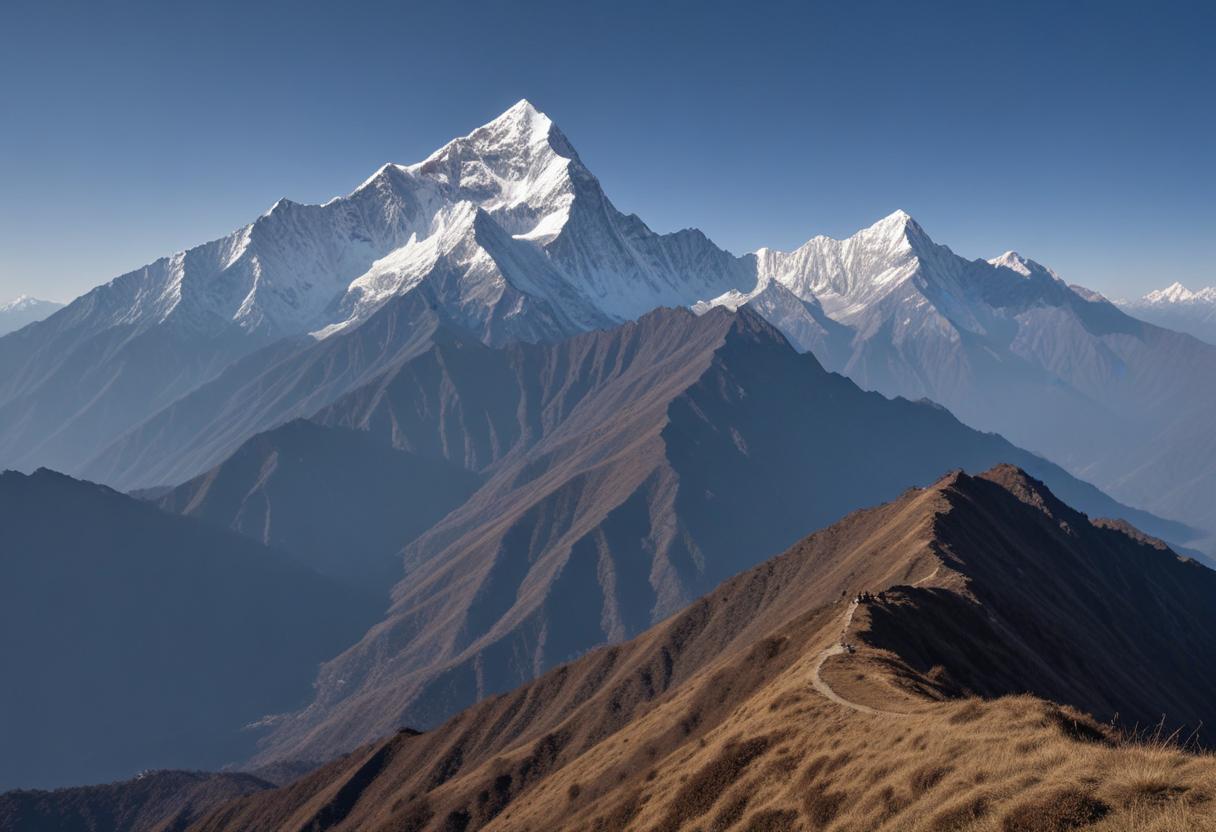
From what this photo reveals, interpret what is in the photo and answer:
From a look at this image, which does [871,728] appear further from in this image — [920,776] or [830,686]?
[830,686]

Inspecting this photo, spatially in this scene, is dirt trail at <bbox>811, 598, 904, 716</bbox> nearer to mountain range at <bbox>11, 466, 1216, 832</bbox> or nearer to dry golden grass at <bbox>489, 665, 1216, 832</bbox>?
mountain range at <bbox>11, 466, 1216, 832</bbox>

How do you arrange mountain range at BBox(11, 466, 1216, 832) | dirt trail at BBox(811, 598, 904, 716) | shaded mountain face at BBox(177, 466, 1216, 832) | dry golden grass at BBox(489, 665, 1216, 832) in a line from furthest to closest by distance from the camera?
1. dirt trail at BBox(811, 598, 904, 716)
2. shaded mountain face at BBox(177, 466, 1216, 832)
3. mountain range at BBox(11, 466, 1216, 832)
4. dry golden grass at BBox(489, 665, 1216, 832)

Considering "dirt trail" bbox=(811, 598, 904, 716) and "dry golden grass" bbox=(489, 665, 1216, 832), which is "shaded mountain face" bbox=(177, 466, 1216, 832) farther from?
"dirt trail" bbox=(811, 598, 904, 716)

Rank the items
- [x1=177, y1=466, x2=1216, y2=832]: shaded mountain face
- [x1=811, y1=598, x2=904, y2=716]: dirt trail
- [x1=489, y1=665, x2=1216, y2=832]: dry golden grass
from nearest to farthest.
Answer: [x1=489, y1=665, x2=1216, y2=832]: dry golden grass
[x1=177, y1=466, x2=1216, y2=832]: shaded mountain face
[x1=811, y1=598, x2=904, y2=716]: dirt trail

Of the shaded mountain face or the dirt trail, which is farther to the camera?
the dirt trail

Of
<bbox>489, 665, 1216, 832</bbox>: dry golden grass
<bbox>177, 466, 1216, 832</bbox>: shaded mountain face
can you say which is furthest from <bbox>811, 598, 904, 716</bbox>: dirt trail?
<bbox>489, 665, 1216, 832</bbox>: dry golden grass

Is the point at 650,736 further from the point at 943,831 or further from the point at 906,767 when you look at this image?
the point at 943,831

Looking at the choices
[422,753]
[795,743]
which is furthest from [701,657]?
[795,743]

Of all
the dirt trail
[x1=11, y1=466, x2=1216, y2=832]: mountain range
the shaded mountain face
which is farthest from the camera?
the dirt trail

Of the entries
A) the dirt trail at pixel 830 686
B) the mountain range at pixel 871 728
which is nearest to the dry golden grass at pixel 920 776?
the mountain range at pixel 871 728
